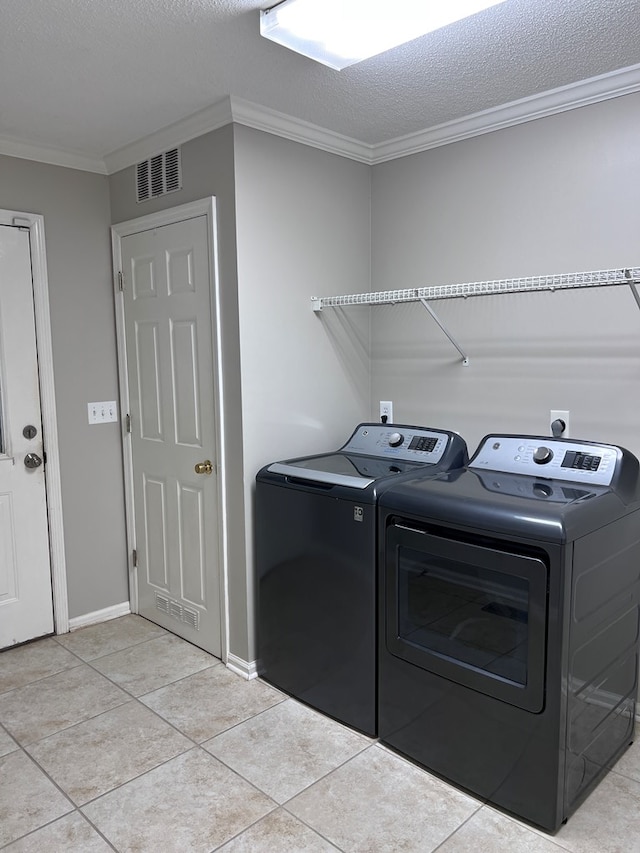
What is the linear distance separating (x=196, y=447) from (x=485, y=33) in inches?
74.9

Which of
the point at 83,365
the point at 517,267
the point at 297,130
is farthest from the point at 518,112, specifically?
the point at 83,365

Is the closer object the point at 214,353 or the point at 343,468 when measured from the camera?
the point at 343,468

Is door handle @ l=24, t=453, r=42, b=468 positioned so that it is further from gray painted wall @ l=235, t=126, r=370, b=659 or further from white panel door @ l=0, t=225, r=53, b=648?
gray painted wall @ l=235, t=126, r=370, b=659

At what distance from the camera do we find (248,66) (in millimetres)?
2131

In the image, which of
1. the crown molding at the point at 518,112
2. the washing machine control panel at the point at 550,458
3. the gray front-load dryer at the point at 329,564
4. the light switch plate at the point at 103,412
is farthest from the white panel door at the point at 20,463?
the washing machine control panel at the point at 550,458

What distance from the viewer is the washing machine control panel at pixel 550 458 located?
6.86 ft

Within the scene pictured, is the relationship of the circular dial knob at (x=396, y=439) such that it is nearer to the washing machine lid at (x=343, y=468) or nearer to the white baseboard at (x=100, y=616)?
the washing machine lid at (x=343, y=468)

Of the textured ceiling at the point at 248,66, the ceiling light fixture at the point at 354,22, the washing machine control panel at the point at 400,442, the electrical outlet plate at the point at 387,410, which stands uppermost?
the textured ceiling at the point at 248,66

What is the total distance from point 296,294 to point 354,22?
1.15 m

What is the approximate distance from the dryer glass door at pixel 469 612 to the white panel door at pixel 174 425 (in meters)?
1.00

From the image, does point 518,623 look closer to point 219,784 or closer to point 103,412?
point 219,784

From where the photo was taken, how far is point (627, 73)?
86.0 inches

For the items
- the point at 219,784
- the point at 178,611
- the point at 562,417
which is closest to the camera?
the point at 219,784

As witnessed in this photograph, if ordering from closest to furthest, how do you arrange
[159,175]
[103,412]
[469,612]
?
1. [469,612]
2. [159,175]
3. [103,412]
